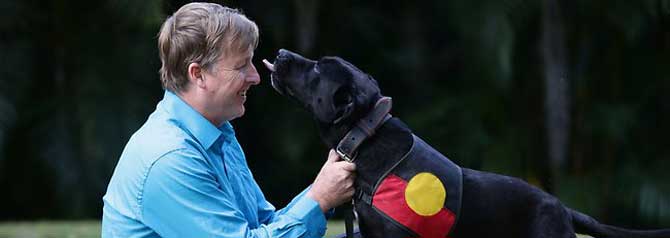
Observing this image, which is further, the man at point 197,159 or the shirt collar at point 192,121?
the shirt collar at point 192,121

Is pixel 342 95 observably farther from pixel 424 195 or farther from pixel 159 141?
pixel 159 141

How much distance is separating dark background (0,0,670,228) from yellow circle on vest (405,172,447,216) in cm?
472

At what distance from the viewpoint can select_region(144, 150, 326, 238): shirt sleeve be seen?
2.67 metres

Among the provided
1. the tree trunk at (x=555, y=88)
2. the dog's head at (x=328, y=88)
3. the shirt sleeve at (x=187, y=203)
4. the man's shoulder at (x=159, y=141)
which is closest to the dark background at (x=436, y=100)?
the tree trunk at (x=555, y=88)

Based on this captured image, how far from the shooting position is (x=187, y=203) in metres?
2.68

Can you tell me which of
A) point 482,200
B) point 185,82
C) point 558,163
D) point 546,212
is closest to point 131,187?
point 185,82

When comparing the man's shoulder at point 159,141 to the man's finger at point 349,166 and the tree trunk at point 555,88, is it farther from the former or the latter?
the tree trunk at point 555,88

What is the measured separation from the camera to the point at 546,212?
2855 mm

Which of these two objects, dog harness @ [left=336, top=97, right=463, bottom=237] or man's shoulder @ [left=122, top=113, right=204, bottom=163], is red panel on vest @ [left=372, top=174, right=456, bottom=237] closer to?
dog harness @ [left=336, top=97, right=463, bottom=237]

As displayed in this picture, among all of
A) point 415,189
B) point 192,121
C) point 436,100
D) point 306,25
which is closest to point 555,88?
point 436,100

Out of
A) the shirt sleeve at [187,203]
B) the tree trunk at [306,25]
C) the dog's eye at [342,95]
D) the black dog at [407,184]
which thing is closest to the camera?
the shirt sleeve at [187,203]

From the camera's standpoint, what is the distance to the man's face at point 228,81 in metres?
2.81

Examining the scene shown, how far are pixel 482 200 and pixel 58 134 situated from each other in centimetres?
592

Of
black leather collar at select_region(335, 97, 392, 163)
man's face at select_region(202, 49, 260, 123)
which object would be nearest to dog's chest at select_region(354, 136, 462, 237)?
black leather collar at select_region(335, 97, 392, 163)
